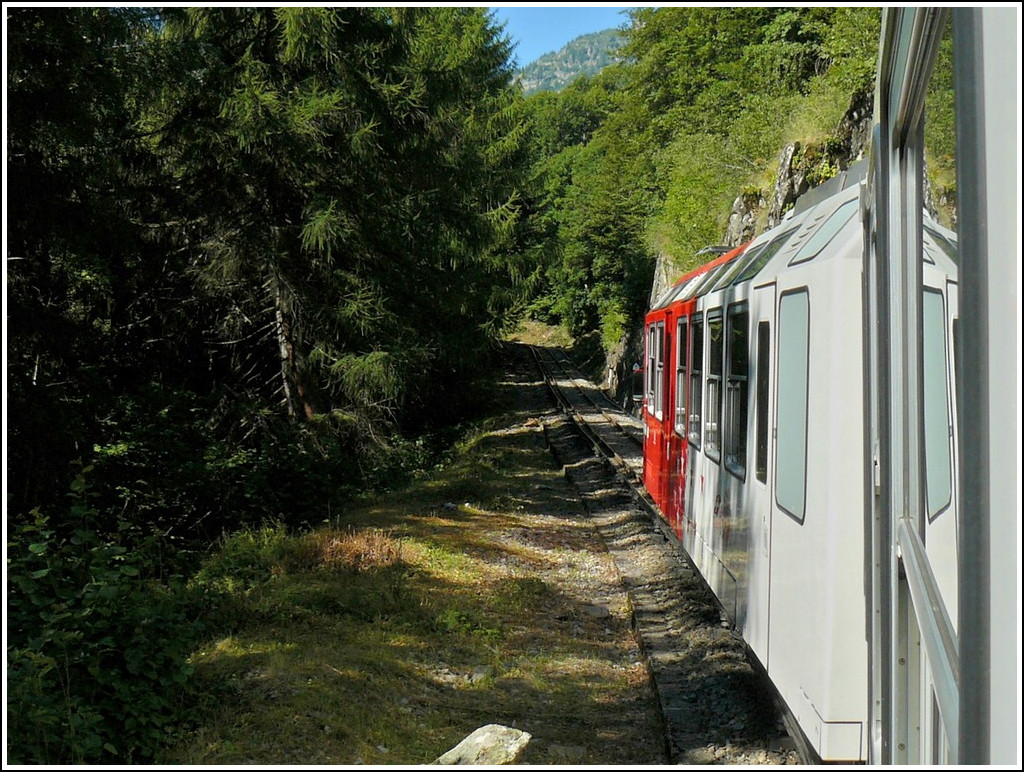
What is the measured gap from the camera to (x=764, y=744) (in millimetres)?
6480

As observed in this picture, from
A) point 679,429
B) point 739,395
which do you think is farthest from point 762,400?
point 679,429

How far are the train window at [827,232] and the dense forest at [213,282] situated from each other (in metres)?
4.53

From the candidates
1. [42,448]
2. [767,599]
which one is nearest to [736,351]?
[767,599]

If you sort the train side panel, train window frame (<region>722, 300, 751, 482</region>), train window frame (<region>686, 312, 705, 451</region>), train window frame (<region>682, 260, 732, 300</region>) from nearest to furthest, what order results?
the train side panel, train window frame (<region>722, 300, 751, 482</region>), train window frame (<region>686, 312, 705, 451</region>), train window frame (<region>682, 260, 732, 300</region>)

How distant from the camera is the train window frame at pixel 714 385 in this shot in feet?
23.6

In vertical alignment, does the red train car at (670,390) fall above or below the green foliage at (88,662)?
above

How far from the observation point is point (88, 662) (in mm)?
6254

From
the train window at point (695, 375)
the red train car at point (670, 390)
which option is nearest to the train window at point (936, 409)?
the train window at point (695, 375)

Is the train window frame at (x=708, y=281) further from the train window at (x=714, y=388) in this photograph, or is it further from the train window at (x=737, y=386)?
the train window at (x=737, y=386)

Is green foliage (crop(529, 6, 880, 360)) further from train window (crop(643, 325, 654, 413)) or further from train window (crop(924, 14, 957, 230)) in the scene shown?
train window (crop(924, 14, 957, 230))

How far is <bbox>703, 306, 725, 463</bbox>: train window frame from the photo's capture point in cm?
719

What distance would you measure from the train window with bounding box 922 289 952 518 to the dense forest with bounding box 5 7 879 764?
15.7 ft

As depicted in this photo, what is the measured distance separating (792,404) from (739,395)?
1.38 metres

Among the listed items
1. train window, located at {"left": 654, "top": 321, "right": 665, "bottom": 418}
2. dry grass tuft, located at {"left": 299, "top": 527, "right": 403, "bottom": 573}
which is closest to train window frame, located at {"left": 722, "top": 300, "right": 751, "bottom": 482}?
train window, located at {"left": 654, "top": 321, "right": 665, "bottom": 418}
